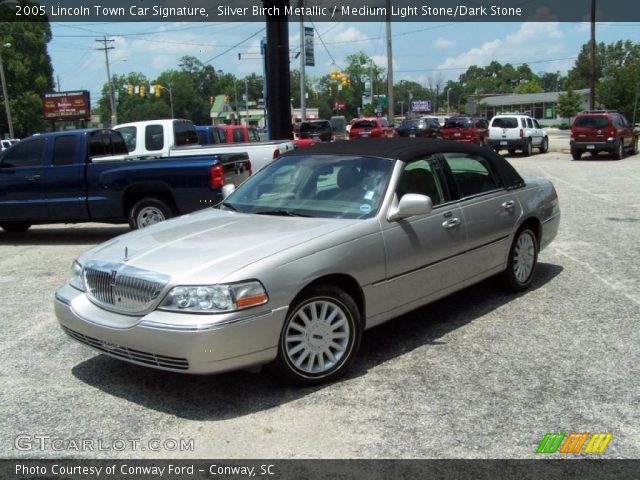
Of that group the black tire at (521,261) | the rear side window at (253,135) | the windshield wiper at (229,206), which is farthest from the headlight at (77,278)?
the rear side window at (253,135)

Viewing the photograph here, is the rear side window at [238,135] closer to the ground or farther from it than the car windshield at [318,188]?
farther from it

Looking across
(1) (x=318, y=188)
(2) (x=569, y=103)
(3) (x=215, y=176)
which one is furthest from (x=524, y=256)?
(2) (x=569, y=103)

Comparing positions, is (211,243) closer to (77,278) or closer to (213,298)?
(213,298)

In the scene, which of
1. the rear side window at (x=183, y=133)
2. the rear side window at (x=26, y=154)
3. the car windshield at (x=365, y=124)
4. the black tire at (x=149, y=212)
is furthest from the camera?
the car windshield at (x=365, y=124)

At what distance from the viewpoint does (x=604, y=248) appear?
26.5ft

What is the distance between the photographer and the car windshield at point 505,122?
26920mm

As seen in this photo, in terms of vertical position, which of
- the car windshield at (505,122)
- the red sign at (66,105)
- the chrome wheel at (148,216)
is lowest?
the chrome wheel at (148,216)

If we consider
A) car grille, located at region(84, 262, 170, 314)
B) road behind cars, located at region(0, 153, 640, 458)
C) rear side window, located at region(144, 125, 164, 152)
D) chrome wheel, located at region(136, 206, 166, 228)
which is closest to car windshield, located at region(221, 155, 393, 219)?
road behind cars, located at region(0, 153, 640, 458)

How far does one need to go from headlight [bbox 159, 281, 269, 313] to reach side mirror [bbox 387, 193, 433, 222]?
4.45ft

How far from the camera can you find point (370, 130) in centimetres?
3375

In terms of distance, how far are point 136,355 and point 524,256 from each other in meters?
3.97

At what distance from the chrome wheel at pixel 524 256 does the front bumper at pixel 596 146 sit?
19.6 m

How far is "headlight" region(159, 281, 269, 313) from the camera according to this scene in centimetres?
364
